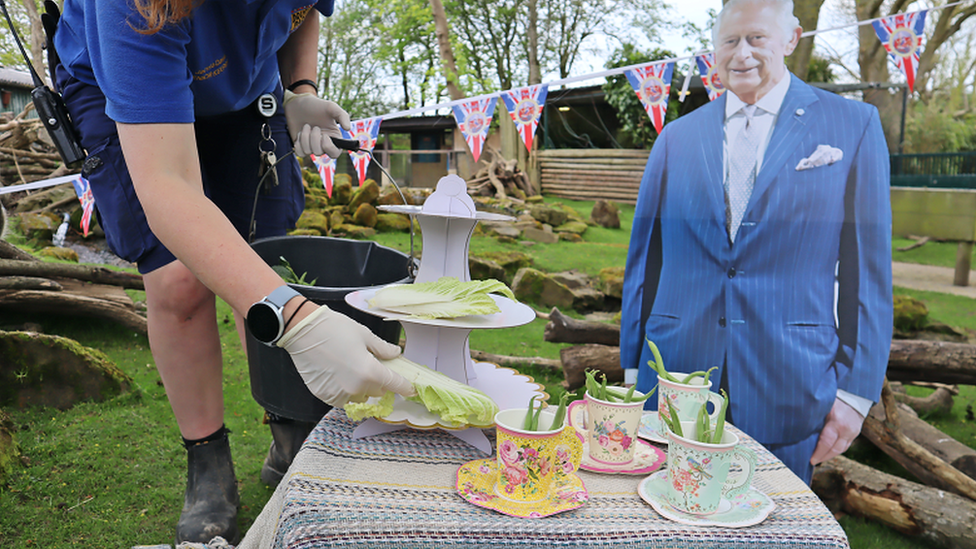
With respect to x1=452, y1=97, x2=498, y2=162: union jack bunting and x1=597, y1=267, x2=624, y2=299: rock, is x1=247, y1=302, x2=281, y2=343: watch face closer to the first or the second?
x1=452, y1=97, x2=498, y2=162: union jack bunting

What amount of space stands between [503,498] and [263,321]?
530mm

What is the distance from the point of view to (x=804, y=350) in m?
1.92

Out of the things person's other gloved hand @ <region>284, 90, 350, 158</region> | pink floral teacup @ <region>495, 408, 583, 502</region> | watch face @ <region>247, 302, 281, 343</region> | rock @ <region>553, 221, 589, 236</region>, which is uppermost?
person's other gloved hand @ <region>284, 90, 350, 158</region>

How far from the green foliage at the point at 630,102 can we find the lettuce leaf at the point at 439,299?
5.31ft

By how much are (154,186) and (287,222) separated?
926 millimetres

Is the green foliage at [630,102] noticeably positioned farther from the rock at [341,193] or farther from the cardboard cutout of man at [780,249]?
the rock at [341,193]

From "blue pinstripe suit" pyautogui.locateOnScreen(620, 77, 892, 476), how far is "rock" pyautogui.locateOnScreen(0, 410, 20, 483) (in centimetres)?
231

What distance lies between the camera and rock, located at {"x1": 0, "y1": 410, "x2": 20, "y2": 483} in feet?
7.32

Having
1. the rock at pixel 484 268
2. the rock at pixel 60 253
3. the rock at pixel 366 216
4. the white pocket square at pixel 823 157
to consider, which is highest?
the white pocket square at pixel 823 157

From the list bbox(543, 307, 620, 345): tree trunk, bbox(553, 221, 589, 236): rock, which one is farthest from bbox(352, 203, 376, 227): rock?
bbox(543, 307, 620, 345): tree trunk

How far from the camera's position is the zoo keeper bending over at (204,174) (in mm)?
1164

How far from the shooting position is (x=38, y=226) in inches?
228

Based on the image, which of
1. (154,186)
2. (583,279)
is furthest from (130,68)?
(583,279)

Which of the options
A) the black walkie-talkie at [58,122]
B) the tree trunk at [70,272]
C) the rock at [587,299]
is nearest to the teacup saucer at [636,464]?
the black walkie-talkie at [58,122]
